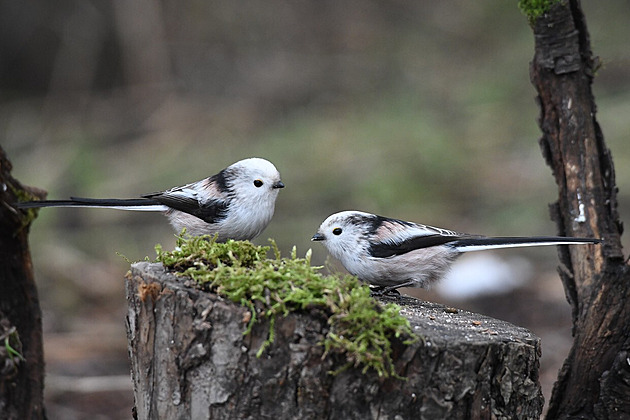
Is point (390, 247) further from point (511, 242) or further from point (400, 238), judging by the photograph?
point (511, 242)

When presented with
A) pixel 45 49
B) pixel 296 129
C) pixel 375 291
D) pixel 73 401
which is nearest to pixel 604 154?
pixel 375 291

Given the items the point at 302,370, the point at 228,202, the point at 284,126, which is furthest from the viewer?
the point at 284,126

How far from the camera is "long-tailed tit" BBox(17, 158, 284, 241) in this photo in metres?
4.36

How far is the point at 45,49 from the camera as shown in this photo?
1296 cm

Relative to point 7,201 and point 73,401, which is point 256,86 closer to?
point 73,401

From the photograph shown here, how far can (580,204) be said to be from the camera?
4.18 meters

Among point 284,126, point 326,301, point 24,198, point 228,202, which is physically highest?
point 284,126

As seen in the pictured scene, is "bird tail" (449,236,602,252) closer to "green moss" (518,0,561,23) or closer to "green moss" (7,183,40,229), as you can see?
"green moss" (518,0,561,23)

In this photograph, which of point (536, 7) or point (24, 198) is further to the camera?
point (24, 198)

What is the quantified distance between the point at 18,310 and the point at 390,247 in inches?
89.9

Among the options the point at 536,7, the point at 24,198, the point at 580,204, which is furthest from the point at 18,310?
the point at 536,7

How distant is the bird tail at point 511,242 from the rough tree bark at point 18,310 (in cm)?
258

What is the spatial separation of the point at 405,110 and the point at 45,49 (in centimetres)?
647

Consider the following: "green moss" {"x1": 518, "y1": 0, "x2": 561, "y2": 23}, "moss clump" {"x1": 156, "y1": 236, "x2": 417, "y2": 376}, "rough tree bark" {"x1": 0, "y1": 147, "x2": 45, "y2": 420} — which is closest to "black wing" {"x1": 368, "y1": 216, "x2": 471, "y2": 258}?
"moss clump" {"x1": 156, "y1": 236, "x2": 417, "y2": 376}
